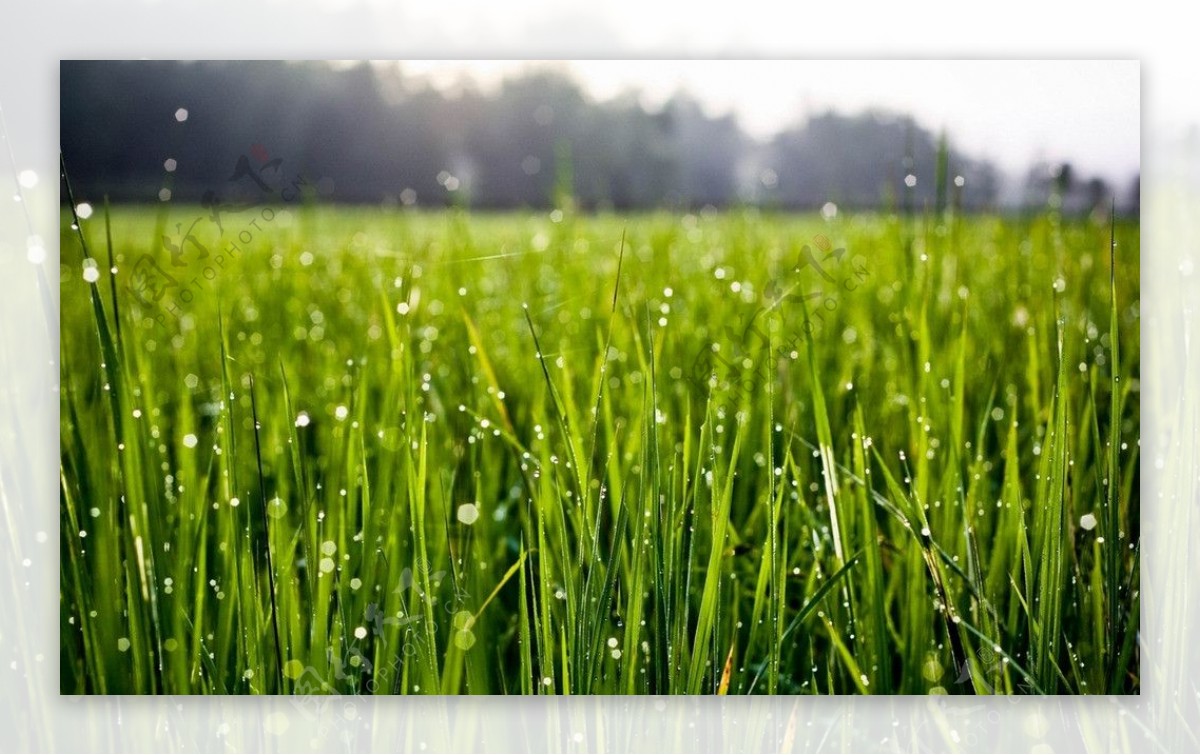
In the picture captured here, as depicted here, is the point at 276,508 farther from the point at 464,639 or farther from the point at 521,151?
the point at 521,151

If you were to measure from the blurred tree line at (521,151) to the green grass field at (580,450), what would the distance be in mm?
45

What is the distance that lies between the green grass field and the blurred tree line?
0.15 feet

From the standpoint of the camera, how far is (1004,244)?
69.6 inches

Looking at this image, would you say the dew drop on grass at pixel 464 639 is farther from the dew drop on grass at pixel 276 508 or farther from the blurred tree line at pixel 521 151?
the blurred tree line at pixel 521 151

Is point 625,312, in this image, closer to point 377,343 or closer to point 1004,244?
point 377,343

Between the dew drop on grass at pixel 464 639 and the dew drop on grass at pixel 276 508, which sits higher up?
the dew drop on grass at pixel 276 508

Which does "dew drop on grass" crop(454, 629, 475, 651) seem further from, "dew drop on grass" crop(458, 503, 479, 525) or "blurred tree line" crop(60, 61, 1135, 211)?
"blurred tree line" crop(60, 61, 1135, 211)

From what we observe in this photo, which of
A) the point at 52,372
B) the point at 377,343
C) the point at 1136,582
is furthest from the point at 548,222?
the point at 1136,582

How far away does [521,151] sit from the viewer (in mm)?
1746

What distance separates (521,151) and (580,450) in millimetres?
447

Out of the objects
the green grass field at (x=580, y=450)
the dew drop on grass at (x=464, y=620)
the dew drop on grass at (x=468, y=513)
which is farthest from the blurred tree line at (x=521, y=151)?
the dew drop on grass at (x=464, y=620)

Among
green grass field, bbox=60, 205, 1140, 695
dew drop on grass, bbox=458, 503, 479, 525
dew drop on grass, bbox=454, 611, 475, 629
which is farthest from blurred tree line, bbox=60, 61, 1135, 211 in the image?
dew drop on grass, bbox=454, 611, 475, 629

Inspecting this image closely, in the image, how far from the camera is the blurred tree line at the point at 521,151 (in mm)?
1743

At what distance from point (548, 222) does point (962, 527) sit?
752 mm
